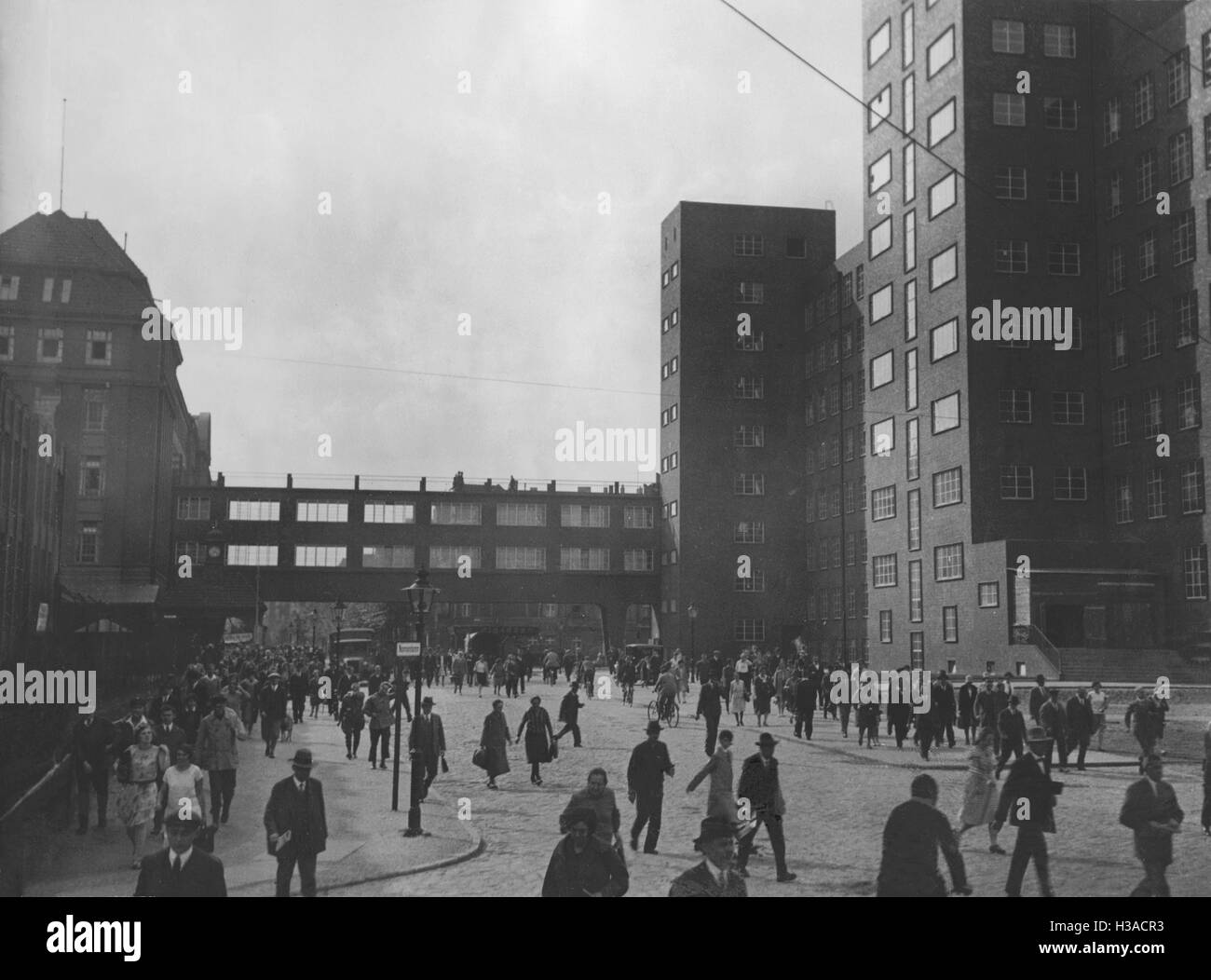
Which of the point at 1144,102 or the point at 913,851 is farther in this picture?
the point at 1144,102

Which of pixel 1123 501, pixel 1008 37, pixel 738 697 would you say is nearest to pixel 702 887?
pixel 738 697

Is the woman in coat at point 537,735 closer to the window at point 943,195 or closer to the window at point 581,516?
the window at point 943,195

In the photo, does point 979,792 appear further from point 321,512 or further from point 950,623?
point 321,512

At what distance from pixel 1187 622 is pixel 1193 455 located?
635 centimetres

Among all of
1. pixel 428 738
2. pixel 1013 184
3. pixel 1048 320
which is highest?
pixel 1013 184

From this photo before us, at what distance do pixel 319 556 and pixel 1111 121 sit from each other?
166ft

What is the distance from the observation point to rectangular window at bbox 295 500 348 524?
72.8 m

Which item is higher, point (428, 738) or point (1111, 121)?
point (1111, 121)

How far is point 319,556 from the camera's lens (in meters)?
72.2

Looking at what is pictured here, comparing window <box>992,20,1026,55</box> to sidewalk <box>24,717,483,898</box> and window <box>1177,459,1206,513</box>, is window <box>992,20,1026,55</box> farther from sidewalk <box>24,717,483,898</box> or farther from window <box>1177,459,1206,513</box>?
sidewalk <box>24,717,483,898</box>

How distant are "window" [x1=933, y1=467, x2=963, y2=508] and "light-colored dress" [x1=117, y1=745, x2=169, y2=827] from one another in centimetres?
4061

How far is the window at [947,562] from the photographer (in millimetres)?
49750
